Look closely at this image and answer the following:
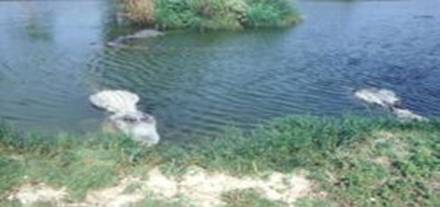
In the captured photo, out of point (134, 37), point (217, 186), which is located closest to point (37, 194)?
point (217, 186)

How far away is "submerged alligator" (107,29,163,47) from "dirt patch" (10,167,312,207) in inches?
493

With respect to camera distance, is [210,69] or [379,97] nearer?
[379,97]

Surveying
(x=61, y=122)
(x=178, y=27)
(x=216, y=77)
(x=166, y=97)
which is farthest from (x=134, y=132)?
(x=178, y=27)

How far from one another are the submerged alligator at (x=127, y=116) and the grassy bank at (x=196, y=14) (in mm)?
9334

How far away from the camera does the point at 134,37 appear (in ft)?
73.2

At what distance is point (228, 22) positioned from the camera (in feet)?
79.8

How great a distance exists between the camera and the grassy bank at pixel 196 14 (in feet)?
79.2

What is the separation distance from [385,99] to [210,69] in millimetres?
5073

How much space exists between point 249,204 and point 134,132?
3924 mm

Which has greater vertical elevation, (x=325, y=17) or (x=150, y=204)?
(x=150, y=204)

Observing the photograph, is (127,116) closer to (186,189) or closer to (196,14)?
(186,189)

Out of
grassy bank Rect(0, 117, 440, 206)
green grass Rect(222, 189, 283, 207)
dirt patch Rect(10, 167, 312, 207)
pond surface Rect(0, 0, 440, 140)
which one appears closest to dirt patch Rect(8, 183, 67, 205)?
dirt patch Rect(10, 167, 312, 207)

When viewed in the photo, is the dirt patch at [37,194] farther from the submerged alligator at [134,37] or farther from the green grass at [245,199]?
the submerged alligator at [134,37]

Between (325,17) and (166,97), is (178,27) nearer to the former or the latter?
(325,17)
